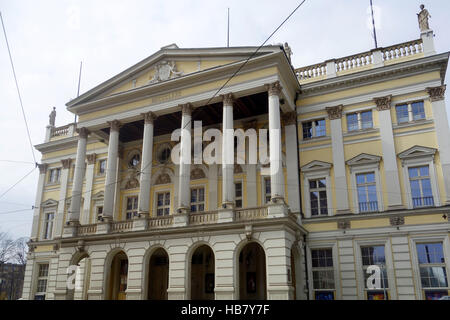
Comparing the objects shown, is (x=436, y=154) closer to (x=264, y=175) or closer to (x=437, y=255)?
(x=437, y=255)

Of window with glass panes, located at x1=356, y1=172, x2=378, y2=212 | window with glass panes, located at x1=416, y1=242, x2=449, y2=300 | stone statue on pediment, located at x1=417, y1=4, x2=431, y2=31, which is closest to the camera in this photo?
window with glass panes, located at x1=416, y1=242, x2=449, y2=300

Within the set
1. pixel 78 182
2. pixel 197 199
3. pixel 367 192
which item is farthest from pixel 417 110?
pixel 78 182

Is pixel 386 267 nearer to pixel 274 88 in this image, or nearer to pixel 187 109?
pixel 274 88

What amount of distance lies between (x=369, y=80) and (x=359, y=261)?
35.4 feet

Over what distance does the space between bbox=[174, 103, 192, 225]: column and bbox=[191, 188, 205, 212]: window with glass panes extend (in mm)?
3880

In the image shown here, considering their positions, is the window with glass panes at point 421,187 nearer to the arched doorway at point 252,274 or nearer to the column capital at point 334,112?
the column capital at point 334,112

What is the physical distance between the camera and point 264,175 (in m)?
25.4

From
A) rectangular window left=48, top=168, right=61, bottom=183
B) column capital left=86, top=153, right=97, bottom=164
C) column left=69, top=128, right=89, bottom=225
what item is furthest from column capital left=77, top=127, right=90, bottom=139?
rectangular window left=48, top=168, right=61, bottom=183

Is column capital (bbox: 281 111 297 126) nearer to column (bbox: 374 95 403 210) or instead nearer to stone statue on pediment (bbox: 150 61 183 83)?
column (bbox: 374 95 403 210)

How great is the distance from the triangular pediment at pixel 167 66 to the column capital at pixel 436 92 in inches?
358

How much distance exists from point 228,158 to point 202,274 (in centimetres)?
804

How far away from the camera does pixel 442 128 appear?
21969 millimetres

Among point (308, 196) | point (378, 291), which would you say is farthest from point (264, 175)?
point (378, 291)

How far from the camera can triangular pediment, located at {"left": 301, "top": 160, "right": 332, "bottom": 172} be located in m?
24.2
